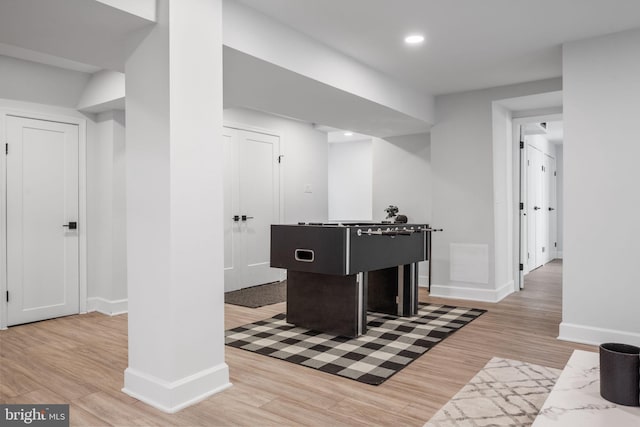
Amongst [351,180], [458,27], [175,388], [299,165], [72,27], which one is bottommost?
[175,388]

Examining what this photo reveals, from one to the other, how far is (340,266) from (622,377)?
1.83 m

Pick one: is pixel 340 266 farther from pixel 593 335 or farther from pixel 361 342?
pixel 593 335

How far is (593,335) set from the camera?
3328mm

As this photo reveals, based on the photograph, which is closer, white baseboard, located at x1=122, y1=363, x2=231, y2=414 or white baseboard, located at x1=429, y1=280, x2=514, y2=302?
white baseboard, located at x1=122, y1=363, x2=231, y2=414

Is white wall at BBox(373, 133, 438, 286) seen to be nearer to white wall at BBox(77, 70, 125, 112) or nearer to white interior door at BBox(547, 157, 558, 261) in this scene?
white wall at BBox(77, 70, 125, 112)

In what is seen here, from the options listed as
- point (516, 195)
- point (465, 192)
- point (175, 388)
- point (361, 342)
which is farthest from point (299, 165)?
point (175, 388)

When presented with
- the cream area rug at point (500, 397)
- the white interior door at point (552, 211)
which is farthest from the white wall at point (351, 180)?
the cream area rug at point (500, 397)

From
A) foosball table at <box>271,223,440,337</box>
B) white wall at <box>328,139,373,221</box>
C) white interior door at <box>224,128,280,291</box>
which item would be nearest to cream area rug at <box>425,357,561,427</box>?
foosball table at <box>271,223,440,337</box>

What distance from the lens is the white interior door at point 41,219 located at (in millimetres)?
3992

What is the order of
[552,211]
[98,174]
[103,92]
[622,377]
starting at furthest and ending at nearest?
[552,211] → [98,174] → [103,92] → [622,377]

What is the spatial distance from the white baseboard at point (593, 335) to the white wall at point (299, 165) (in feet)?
12.7

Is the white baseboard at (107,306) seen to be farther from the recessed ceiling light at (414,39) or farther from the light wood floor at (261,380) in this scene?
the recessed ceiling light at (414,39)

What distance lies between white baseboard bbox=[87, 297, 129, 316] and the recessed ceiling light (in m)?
3.61

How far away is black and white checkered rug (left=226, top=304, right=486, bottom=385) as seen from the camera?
285 centimetres
